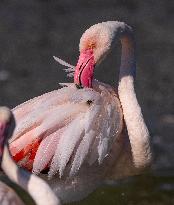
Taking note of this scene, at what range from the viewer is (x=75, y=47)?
8.91 meters

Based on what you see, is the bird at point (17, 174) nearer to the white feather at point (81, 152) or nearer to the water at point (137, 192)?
the white feather at point (81, 152)

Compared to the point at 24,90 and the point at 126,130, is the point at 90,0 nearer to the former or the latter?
the point at 24,90

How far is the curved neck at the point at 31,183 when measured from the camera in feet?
14.1

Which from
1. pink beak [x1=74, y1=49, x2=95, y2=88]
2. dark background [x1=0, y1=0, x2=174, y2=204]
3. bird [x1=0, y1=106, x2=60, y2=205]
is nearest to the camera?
bird [x1=0, y1=106, x2=60, y2=205]

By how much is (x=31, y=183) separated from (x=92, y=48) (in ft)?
4.87

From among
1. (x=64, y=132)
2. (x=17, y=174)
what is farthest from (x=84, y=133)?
(x=17, y=174)

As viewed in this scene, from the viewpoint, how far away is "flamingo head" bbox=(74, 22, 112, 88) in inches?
213

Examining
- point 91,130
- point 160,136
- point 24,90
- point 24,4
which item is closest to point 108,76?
point 24,90

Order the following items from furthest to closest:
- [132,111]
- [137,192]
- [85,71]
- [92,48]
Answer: [137,192] < [132,111] < [92,48] < [85,71]

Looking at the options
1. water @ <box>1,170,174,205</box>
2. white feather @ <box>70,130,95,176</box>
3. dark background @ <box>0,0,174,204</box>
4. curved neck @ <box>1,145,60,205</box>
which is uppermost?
curved neck @ <box>1,145,60,205</box>

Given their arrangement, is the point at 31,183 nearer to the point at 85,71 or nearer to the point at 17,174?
the point at 17,174

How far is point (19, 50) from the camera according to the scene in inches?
350

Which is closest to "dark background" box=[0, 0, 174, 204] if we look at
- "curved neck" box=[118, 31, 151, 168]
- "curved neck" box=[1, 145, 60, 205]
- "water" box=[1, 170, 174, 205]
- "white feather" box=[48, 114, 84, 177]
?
"water" box=[1, 170, 174, 205]

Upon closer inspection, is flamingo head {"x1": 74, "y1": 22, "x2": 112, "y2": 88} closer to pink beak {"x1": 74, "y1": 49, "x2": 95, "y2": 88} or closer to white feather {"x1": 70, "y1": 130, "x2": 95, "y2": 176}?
pink beak {"x1": 74, "y1": 49, "x2": 95, "y2": 88}
